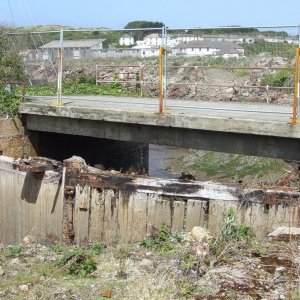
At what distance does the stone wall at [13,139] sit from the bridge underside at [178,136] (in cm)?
31

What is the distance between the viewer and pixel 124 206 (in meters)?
10.1

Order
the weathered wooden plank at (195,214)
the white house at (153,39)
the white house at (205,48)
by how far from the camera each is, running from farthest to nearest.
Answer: the white house at (205,48) → the white house at (153,39) → the weathered wooden plank at (195,214)

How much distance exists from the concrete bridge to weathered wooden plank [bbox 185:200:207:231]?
83.2 inches

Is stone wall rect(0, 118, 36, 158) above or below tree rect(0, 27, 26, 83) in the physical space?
below

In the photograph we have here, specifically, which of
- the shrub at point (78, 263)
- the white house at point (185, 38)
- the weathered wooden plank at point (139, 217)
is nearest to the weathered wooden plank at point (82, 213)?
the weathered wooden plank at point (139, 217)

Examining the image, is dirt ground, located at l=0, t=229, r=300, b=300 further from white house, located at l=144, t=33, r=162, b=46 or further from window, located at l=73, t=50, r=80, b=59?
window, located at l=73, t=50, r=80, b=59

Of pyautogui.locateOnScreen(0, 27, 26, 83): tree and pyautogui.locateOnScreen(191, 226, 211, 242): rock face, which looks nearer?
pyautogui.locateOnScreen(191, 226, 211, 242): rock face

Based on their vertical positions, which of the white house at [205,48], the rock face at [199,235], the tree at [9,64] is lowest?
the rock face at [199,235]

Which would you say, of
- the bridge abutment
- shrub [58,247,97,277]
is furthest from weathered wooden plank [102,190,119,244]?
the bridge abutment

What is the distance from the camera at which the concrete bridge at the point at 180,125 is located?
10672mm

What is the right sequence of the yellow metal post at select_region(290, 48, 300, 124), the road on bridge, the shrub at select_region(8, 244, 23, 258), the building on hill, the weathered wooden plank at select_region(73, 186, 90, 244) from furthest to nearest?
the building on hill, the road on bridge, the weathered wooden plank at select_region(73, 186, 90, 244), the yellow metal post at select_region(290, 48, 300, 124), the shrub at select_region(8, 244, 23, 258)

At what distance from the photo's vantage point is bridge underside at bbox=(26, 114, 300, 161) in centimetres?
1079

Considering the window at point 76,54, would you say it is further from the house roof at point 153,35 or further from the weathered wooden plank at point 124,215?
the weathered wooden plank at point 124,215

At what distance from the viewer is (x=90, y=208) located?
10500 millimetres
